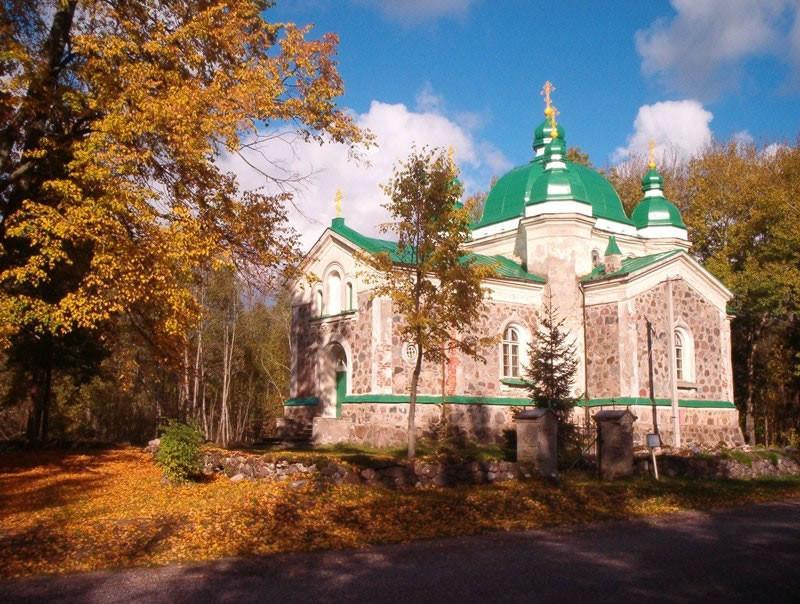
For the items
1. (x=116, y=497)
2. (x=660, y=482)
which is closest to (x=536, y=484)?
(x=660, y=482)

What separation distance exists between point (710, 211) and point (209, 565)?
29612 mm

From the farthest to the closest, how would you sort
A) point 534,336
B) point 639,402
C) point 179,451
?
point 534,336 < point 639,402 < point 179,451

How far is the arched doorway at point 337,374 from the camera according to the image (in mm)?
23547

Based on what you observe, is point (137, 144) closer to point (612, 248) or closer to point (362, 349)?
point (362, 349)

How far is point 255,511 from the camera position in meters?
11.0

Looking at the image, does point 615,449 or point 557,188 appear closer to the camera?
point 615,449

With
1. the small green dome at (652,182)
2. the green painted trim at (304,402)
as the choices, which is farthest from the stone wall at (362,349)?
the small green dome at (652,182)

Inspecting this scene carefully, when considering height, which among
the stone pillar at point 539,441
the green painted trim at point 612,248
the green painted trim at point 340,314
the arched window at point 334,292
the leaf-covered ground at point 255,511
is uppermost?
the green painted trim at point 612,248

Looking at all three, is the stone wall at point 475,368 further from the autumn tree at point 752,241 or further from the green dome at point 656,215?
the autumn tree at point 752,241

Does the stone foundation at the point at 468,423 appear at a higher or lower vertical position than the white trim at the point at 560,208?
lower

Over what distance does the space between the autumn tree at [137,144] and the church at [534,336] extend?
727 cm

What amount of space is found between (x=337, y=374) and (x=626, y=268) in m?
9.74

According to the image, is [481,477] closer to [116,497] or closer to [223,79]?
[116,497]

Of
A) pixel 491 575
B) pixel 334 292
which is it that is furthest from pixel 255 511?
pixel 334 292
